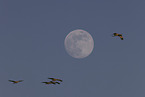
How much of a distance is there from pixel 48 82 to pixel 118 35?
2773 cm

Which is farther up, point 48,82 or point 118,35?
point 118,35

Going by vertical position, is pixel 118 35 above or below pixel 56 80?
above

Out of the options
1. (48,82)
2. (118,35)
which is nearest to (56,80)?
(48,82)

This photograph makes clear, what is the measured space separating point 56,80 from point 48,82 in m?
3.42

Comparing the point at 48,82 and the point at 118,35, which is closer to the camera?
the point at 118,35

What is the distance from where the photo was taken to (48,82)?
4146 inches

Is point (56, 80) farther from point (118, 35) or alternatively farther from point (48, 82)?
point (118, 35)

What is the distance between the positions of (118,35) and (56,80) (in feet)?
80.9

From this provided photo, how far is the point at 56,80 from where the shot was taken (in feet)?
339
